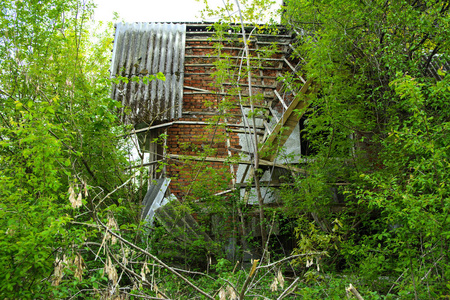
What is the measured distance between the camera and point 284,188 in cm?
671

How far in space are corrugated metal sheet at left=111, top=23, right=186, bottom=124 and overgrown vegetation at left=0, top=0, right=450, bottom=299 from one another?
2109 millimetres

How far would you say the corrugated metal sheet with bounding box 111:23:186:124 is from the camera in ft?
28.7

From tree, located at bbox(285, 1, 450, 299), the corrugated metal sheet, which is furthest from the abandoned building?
tree, located at bbox(285, 1, 450, 299)

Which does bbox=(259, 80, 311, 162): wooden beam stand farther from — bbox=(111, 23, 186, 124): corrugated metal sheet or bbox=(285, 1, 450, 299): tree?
bbox=(111, 23, 186, 124): corrugated metal sheet

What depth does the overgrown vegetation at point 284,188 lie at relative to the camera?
361cm

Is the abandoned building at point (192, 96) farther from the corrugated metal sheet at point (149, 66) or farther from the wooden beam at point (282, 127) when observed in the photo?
the wooden beam at point (282, 127)

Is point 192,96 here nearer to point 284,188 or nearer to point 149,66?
point 149,66

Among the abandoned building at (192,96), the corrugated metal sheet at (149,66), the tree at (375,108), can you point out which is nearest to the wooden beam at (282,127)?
the abandoned building at (192,96)

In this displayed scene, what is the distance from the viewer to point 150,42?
9602 millimetres

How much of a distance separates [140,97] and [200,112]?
150cm

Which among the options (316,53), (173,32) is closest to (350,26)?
(316,53)

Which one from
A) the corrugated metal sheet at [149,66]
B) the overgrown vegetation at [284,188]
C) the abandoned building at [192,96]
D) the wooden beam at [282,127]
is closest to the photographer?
the overgrown vegetation at [284,188]

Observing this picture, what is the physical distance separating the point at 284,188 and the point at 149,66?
4789mm

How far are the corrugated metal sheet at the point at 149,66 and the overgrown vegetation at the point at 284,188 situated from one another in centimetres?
211
